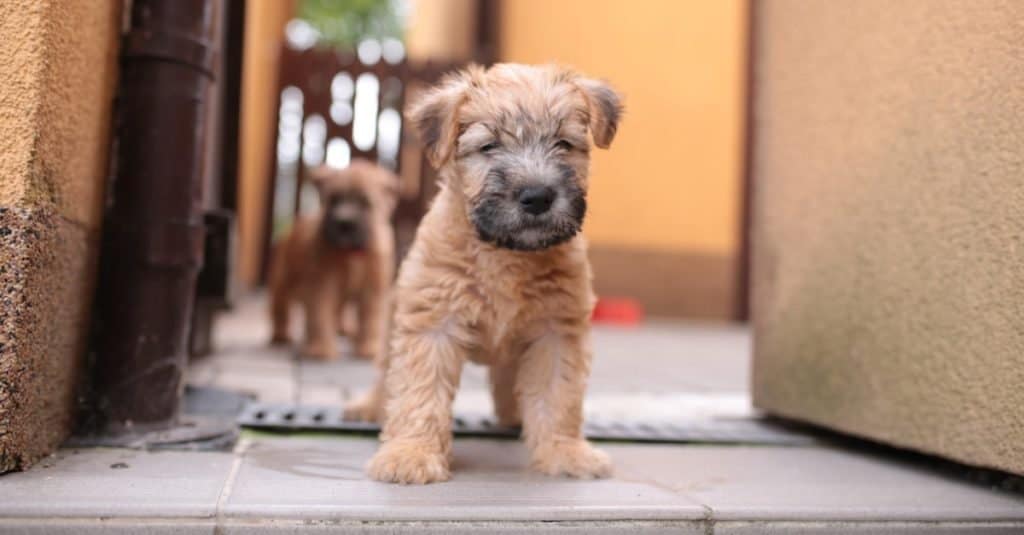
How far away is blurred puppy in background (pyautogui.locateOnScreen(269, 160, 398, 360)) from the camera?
5.80m

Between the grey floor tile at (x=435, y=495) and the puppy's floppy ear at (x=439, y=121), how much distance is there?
96 centimetres

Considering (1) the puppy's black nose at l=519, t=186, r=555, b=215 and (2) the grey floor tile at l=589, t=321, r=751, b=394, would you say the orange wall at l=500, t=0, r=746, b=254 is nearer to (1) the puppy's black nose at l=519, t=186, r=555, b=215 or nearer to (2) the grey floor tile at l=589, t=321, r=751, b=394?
(2) the grey floor tile at l=589, t=321, r=751, b=394

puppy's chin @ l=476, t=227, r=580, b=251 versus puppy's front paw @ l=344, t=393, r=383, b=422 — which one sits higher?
puppy's chin @ l=476, t=227, r=580, b=251

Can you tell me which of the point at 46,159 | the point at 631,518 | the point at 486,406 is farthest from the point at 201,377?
the point at 631,518

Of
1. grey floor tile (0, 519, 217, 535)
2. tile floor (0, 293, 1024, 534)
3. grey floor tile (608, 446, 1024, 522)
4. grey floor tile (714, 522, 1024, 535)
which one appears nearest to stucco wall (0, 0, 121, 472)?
tile floor (0, 293, 1024, 534)

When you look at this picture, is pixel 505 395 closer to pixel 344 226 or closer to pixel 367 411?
pixel 367 411

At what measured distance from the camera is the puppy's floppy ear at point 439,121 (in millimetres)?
2693

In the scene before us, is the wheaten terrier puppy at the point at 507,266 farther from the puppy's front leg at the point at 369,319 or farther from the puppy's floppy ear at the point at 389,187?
the puppy's floppy ear at the point at 389,187

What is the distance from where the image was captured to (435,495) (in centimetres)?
224

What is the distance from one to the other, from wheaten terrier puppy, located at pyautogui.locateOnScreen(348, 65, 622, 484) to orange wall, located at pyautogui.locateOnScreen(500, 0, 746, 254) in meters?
7.66

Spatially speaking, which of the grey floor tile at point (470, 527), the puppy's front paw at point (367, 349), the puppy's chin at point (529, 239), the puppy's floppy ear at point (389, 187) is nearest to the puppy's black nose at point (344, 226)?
the puppy's floppy ear at point (389, 187)

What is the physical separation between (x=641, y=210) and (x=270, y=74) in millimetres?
5370

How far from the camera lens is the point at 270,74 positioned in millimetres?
11953

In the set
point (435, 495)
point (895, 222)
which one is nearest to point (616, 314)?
point (895, 222)
